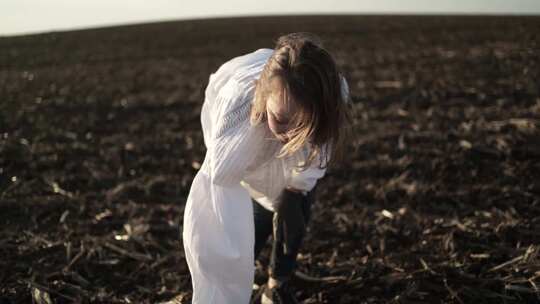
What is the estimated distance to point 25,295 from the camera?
9.02ft

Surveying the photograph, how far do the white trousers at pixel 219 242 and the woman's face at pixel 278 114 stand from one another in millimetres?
321

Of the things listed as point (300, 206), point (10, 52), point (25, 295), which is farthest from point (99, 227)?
point (10, 52)

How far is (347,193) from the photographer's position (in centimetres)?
387

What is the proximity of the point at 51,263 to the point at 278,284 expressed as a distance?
1.65 metres

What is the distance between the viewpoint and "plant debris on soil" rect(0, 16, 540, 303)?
2729 mm

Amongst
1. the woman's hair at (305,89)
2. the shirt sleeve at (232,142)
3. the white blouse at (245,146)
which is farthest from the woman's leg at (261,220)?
the woman's hair at (305,89)

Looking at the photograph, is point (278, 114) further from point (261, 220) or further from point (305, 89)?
point (261, 220)

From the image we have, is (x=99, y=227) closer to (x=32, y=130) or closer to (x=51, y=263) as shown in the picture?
(x=51, y=263)

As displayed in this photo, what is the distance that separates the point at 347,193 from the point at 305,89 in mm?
2412

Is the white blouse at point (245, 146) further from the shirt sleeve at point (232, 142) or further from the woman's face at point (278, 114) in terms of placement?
the woman's face at point (278, 114)

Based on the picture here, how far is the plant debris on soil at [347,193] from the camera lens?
107 inches

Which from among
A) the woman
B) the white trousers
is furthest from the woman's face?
the white trousers

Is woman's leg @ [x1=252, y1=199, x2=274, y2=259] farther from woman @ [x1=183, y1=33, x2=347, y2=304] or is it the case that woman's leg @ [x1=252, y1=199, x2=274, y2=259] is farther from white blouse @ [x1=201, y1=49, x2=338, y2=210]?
woman @ [x1=183, y1=33, x2=347, y2=304]

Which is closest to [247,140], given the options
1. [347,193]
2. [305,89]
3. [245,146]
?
[245,146]
